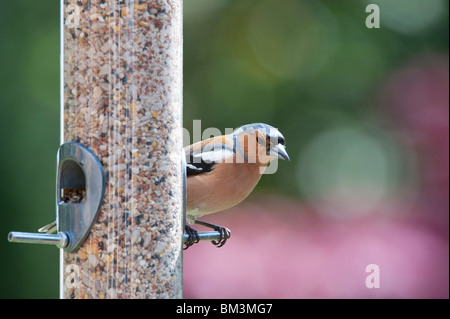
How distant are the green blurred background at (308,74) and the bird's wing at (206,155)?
1.88m

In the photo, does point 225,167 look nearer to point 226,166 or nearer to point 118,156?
point 226,166

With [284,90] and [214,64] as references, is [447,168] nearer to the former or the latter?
[284,90]

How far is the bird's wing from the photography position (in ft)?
9.74

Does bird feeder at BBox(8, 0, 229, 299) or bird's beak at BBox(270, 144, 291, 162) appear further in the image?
bird's beak at BBox(270, 144, 291, 162)

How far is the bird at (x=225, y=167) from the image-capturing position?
294 centimetres

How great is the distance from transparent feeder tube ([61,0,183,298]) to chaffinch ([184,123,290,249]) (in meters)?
0.49

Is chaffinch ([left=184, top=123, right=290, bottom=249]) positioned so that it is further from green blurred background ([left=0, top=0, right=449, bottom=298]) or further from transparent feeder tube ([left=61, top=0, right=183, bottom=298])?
green blurred background ([left=0, top=0, right=449, bottom=298])

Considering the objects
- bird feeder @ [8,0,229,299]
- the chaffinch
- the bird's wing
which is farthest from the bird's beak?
bird feeder @ [8,0,229,299]

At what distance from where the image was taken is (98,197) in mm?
2311

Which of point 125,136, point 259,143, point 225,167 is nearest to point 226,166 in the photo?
point 225,167

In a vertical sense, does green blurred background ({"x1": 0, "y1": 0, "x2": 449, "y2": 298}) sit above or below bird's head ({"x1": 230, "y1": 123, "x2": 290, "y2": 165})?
above

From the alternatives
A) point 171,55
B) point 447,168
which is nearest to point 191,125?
point 447,168

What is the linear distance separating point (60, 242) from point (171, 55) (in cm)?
76

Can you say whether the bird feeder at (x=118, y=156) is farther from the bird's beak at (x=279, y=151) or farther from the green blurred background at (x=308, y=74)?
the green blurred background at (x=308, y=74)
